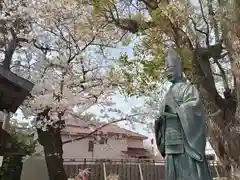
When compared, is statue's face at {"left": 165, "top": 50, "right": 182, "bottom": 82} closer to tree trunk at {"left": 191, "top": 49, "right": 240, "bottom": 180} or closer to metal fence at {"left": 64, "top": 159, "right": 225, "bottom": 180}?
tree trunk at {"left": 191, "top": 49, "right": 240, "bottom": 180}

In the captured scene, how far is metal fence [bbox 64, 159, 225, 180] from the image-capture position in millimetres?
11637

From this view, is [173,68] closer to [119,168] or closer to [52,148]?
[52,148]

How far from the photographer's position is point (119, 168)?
12.5m

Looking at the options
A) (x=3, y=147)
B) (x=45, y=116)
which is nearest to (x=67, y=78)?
(x=45, y=116)

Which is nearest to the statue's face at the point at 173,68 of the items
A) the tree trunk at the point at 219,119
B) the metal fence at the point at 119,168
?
the tree trunk at the point at 219,119

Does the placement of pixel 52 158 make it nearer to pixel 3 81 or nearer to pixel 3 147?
pixel 3 147

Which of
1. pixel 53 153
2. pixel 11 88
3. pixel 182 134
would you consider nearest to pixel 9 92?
pixel 11 88

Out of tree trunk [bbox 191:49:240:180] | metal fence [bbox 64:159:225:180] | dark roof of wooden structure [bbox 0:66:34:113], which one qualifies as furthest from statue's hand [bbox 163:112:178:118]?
metal fence [bbox 64:159:225:180]

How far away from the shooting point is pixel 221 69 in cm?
1002

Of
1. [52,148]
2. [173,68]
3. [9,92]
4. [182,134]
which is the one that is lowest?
[182,134]

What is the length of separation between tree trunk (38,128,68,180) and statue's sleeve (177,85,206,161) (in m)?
6.05

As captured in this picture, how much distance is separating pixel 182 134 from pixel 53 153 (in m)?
6.04

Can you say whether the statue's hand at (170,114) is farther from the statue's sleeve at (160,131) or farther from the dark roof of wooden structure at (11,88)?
the dark roof of wooden structure at (11,88)

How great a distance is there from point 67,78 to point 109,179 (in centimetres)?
428
